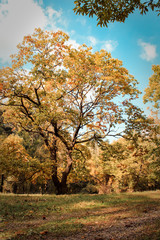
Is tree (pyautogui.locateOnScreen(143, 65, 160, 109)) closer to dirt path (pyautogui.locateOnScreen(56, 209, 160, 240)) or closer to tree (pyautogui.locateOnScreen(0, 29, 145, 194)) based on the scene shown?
tree (pyautogui.locateOnScreen(0, 29, 145, 194))

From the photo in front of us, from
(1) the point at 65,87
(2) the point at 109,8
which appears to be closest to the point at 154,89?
(1) the point at 65,87

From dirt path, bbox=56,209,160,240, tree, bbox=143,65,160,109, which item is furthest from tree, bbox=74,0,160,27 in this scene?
tree, bbox=143,65,160,109

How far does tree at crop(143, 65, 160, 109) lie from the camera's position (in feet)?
63.8

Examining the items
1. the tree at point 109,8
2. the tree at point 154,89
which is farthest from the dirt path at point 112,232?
the tree at point 154,89

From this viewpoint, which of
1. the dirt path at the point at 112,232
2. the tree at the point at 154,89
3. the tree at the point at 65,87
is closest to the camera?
the dirt path at the point at 112,232

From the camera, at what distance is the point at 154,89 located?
20.3 meters

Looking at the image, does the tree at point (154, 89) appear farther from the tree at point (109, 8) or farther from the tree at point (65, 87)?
the tree at point (109, 8)

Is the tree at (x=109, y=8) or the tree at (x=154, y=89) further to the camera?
the tree at (x=154, y=89)

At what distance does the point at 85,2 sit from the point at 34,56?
26.4 ft

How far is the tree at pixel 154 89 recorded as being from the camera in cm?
1945

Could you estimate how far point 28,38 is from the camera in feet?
40.8

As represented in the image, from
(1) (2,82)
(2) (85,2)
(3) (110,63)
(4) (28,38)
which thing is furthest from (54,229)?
(4) (28,38)

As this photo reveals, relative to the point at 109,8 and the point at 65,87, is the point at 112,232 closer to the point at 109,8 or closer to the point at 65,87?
the point at 109,8

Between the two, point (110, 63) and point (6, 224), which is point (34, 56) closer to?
point (110, 63)
